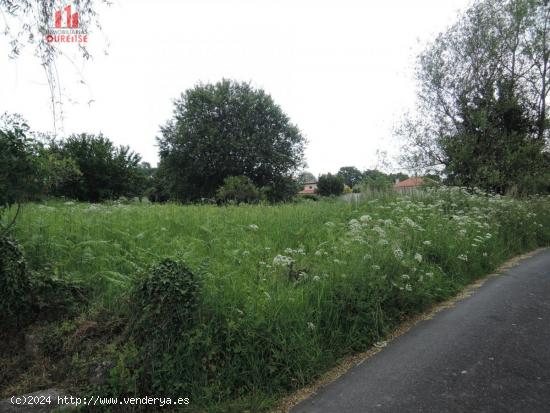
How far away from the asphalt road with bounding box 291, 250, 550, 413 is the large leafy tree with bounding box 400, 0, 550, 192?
11.8 m

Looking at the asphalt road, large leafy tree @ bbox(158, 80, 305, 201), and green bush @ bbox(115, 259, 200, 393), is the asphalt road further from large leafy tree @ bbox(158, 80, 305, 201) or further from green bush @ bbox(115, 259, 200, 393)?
large leafy tree @ bbox(158, 80, 305, 201)

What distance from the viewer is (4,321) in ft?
12.0

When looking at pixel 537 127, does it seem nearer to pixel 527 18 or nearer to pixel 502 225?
pixel 527 18

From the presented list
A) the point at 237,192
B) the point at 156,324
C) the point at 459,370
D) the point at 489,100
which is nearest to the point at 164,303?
the point at 156,324

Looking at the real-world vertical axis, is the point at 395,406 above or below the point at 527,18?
below

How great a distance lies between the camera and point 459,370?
3041 millimetres

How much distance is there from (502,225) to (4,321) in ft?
31.4

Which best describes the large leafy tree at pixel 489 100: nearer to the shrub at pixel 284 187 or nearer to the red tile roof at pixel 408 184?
the red tile roof at pixel 408 184

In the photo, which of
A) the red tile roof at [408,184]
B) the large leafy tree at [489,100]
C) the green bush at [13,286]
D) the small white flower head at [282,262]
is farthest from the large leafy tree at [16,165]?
the large leafy tree at [489,100]

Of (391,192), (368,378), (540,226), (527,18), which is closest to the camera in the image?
(368,378)

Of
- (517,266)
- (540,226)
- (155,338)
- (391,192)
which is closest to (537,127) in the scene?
(540,226)

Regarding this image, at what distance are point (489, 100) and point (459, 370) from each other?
15806 mm

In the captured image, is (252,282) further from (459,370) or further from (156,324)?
(459,370)

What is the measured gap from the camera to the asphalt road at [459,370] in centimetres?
263
